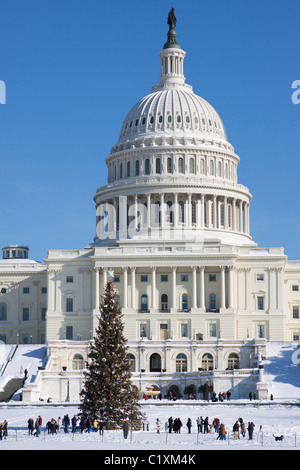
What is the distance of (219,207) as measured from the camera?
156 m

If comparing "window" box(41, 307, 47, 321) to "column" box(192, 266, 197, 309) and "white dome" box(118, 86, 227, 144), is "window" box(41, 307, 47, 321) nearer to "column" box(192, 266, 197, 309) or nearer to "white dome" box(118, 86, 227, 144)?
"column" box(192, 266, 197, 309)

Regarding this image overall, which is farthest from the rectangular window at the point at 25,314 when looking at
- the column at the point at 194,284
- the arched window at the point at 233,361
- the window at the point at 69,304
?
the arched window at the point at 233,361

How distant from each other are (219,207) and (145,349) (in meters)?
40.3

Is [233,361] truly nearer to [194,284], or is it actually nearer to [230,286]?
[230,286]

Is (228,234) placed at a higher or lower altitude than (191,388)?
higher

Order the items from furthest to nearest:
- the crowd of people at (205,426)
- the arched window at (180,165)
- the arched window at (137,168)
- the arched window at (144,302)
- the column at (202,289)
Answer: the arched window at (137,168), the arched window at (180,165), the arched window at (144,302), the column at (202,289), the crowd of people at (205,426)

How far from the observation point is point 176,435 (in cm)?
7331

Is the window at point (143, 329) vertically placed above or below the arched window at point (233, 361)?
above

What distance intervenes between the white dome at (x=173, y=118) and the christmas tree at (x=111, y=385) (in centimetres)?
8314

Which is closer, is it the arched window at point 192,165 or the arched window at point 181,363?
the arched window at point 181,363

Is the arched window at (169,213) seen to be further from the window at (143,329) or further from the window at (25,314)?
the window at (143,329)

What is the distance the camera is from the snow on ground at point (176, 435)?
63406 mm
